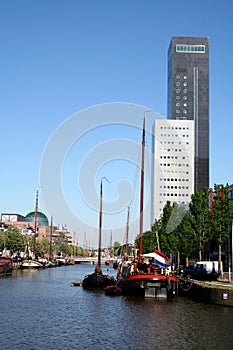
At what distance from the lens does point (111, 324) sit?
41.0 m

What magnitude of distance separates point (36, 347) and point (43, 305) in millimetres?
22597

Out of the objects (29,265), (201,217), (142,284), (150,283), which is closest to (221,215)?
(201,217)

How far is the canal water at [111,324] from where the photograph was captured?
3262 cm

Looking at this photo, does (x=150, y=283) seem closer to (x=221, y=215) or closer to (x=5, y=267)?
(x=221, y=215)

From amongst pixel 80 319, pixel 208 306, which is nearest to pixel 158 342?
pixel 80 319

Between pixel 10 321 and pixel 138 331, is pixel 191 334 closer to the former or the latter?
pixel 138 331

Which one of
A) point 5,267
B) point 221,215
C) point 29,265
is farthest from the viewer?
point 29,265

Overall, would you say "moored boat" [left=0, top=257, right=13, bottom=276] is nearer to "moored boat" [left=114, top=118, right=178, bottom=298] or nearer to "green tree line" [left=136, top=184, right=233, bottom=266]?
"green tree line" [left=136, top=184, right=233, bottom=266]

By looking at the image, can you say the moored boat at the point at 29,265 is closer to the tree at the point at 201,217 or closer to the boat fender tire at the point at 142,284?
the tree at the point at 201,217

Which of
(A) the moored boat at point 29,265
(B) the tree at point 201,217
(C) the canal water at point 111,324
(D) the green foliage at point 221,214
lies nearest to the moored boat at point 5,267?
(A) the moored boat at point 29,265

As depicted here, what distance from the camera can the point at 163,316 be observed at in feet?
150

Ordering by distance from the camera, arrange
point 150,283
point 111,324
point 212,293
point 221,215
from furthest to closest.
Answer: point 221,215 < point 150,283 < point 212,293 < point 111,324

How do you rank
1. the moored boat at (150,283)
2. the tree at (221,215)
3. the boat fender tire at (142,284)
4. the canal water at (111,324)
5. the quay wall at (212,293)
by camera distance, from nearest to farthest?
the canal water at (111,324) < the quay wall at (212,293) < the moored boat at (150,283) < the boat fender tire at (142,284) < the tree at (221,215)

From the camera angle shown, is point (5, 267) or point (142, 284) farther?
point (5, 267)
